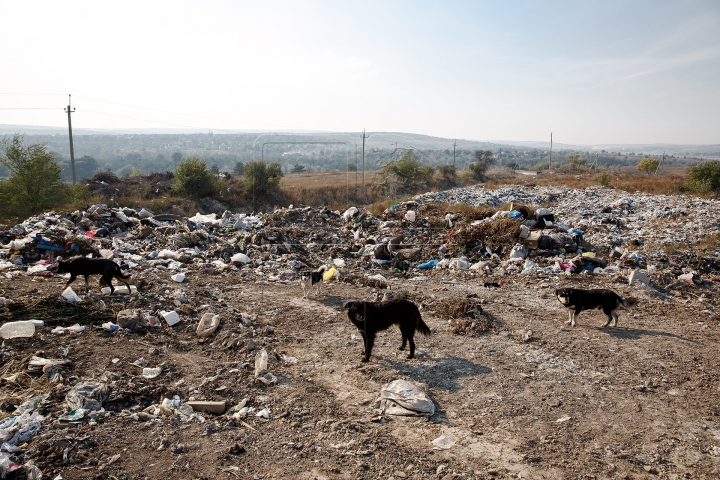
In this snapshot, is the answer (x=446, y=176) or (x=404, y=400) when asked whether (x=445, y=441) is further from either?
(x=446, y=176)

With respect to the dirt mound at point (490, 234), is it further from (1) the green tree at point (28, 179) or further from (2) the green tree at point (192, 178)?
(2) the green tree at point (192, 178)

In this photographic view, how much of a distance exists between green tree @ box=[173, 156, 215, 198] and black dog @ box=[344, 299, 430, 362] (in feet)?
63.6

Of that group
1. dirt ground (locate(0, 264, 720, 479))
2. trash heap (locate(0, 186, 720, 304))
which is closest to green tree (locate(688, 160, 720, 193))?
trash heap (locate(0, 186, 720, 304))

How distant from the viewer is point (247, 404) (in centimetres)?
399

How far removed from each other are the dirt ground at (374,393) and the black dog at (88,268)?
0.36m

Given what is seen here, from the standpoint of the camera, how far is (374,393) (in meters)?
4.22

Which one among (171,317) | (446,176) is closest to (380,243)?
(171,317)

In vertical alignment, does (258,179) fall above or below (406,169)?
below

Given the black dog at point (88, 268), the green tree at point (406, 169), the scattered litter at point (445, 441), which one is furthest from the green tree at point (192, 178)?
the scattered litter at point (445, 441)

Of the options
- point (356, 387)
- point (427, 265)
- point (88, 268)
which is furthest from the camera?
point (427, 265)

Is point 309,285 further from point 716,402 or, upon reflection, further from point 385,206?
point 385,206

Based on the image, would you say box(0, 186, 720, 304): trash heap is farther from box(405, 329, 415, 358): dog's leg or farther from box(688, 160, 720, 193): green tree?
box(688, 160, 720, 193): green tree

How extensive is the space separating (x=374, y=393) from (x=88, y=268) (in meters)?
5.10

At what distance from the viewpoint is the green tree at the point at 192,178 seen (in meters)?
21.6
